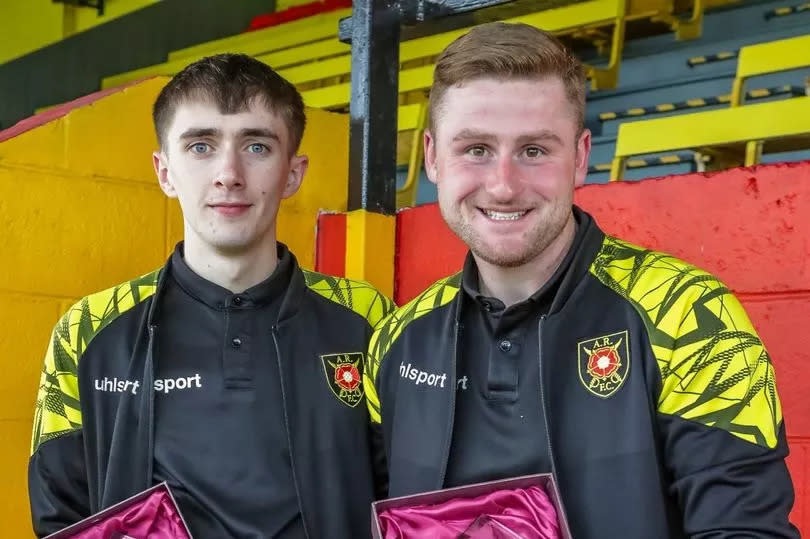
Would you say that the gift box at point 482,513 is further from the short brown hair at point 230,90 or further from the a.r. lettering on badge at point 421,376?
the short brown hair at point 230,90

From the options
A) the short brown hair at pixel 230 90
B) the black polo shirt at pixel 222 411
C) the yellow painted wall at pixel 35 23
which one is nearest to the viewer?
the black polo shirt at pixel 222 411

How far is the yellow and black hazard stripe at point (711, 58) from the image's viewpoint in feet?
16.2

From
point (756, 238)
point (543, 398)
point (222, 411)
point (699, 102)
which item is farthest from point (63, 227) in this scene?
point (699, 102)

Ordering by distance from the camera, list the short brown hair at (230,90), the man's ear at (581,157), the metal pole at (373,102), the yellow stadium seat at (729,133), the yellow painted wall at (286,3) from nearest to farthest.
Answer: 1. the man's ear at (581,157)
2. the short brown hair at (230,90)
3. the metal pole at (373,102)
4. the yellow stadium seat at (729,133)
5. the yellow painted wall at (286,3)

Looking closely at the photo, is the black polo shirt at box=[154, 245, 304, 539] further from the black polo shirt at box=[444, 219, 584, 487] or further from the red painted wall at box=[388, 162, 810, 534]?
the red painted wall at box=[388, 162, 810, 534]

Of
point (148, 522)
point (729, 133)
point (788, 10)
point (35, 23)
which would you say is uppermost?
point (35, 23)

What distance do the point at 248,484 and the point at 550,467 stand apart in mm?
516

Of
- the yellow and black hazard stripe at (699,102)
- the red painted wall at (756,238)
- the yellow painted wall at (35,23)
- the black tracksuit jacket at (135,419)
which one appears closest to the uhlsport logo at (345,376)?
the black tracksuit jacket at (135,419)

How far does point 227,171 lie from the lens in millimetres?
1771

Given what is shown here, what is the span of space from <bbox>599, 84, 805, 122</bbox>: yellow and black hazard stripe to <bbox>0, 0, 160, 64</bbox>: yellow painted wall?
18.4ft

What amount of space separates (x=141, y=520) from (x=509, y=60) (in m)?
0.86

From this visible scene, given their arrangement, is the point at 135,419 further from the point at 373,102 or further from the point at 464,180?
the point at 373,102

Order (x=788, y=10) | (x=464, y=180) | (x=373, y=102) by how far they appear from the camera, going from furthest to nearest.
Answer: (x=788, y=10) < (x=373, y=102) < (x=464, y=180)

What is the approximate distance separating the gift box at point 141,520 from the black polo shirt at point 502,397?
409 mm
